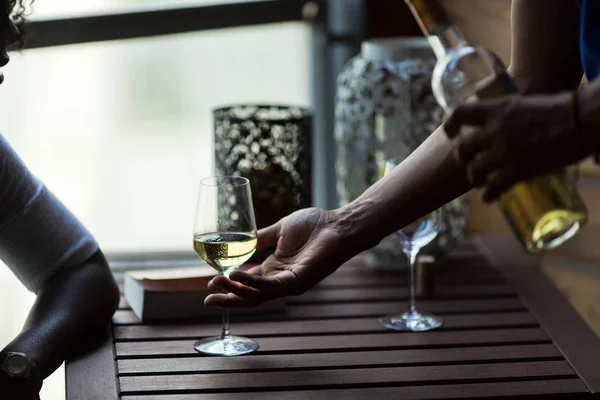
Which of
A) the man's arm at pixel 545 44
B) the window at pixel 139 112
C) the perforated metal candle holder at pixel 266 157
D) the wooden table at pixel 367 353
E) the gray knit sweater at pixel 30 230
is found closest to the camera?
the wooden table at pixel 367 353

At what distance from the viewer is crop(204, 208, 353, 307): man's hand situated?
4.86 feet

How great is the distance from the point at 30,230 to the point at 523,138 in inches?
35.3

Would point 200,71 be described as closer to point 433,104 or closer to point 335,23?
point 335,23

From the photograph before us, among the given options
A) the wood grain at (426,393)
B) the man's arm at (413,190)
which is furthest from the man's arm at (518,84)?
the wood grain at (426,393)

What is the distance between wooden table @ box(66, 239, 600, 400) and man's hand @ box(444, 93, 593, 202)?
378 mm

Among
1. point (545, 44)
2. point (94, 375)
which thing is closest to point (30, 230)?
point (94, 375)

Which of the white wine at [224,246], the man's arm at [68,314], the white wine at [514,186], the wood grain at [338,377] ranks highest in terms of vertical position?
the white wine at [514,186]

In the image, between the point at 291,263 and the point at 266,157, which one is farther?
the point at 266,157

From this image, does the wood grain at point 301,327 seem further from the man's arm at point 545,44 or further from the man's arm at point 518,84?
the man's arm at point 545,44

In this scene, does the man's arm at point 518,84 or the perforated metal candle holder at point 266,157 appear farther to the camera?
the perforated metal candle holder at point 266,157

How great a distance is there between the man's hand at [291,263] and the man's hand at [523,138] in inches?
18.3

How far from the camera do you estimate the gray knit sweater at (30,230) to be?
1640 millimetres

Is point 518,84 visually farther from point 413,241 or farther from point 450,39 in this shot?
point 413,241

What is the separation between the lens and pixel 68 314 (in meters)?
1.57
